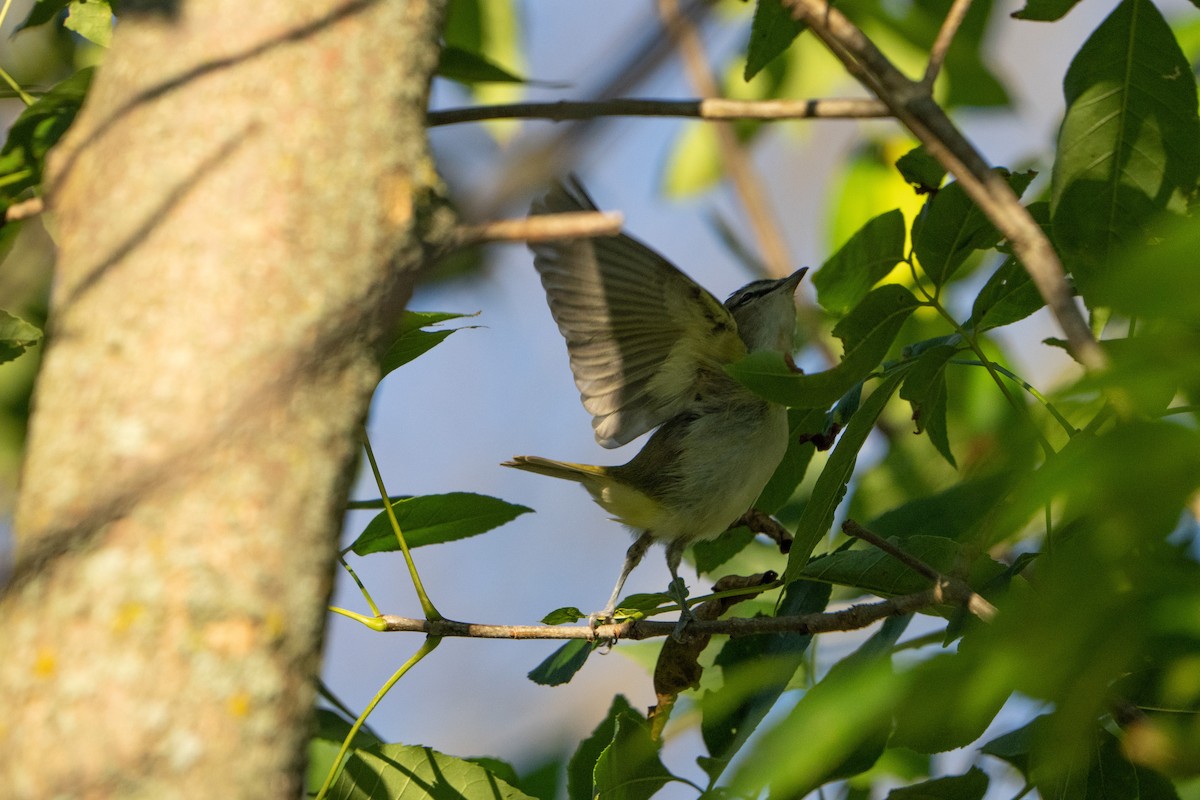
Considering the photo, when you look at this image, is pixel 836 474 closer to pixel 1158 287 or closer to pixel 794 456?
pixel 794 456

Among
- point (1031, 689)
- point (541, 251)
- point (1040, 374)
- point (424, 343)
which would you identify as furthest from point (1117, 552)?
point (1040, 374)

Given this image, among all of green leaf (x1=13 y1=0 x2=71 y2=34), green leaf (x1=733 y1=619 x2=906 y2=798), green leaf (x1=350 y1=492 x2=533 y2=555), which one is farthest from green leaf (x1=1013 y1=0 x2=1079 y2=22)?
green leaf (x1=13 y1=0 x2=71 y2=34)

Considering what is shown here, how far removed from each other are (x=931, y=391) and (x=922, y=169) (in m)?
0.47

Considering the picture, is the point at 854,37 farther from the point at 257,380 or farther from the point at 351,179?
the point at 257,380

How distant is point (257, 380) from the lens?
3.95 ft

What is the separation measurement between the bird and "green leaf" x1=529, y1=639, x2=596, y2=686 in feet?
1.95

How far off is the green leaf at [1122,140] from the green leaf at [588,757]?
1.29m

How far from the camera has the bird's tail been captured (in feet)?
12.2

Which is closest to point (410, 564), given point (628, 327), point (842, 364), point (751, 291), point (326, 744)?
point (326, 744)

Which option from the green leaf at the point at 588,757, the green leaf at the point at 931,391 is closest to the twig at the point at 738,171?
the green leaf at the point at 931,391

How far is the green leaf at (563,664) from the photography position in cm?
251

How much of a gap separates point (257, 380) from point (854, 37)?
100 cm

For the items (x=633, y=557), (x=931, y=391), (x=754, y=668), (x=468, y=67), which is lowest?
(x=633, y=557)

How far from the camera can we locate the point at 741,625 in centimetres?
234
